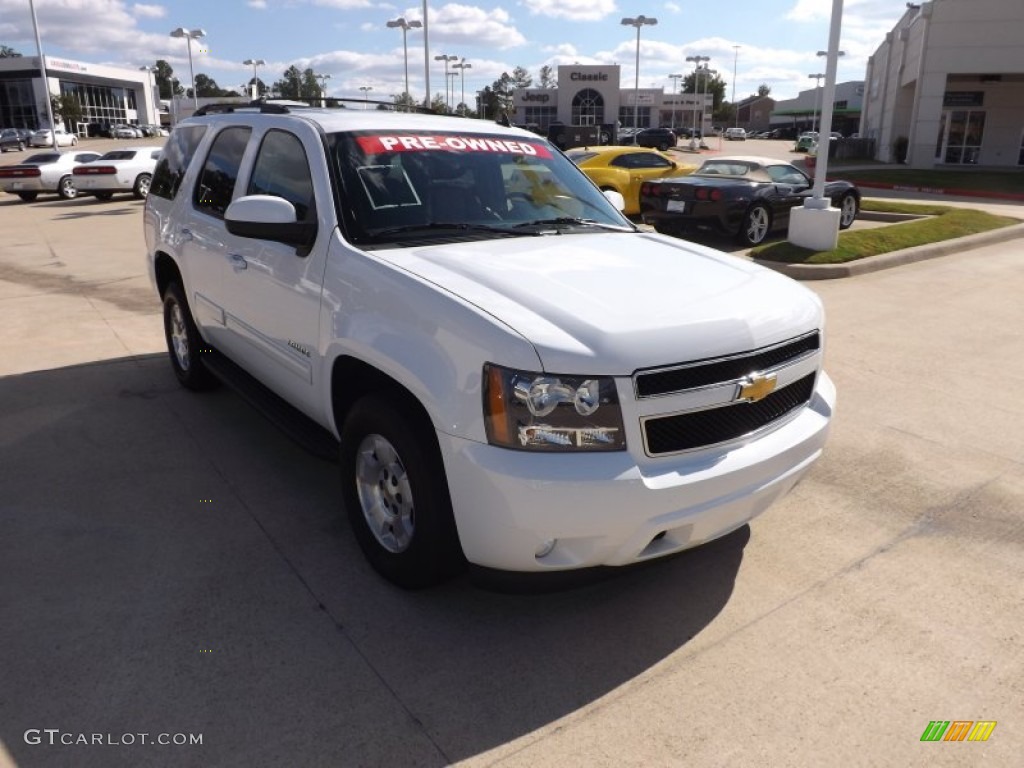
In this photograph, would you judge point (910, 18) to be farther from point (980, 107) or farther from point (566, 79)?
point (566, 79)

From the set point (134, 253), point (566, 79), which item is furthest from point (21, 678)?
point (566, 79)

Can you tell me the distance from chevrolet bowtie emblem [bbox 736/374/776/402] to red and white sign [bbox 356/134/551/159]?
79.8 inches

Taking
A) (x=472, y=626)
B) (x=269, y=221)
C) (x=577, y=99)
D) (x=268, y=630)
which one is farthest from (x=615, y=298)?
(x=577, y=99)

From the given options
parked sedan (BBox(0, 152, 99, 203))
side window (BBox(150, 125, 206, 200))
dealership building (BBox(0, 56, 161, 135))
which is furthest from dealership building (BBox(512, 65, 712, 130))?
side window (BBox(150, 125, 206, 200))

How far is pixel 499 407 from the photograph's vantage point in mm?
2631

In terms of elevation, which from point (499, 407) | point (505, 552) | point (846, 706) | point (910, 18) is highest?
point (910, 18)

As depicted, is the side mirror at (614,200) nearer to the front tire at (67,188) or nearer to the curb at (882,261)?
the curb at (882,261)

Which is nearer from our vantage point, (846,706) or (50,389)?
(846,706)

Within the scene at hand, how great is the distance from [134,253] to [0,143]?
54193 millimetres

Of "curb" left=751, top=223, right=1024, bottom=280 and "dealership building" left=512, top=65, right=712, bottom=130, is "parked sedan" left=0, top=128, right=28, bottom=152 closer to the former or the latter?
"dealership building" left=512, top=65, right=712, bottom=130

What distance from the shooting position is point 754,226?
12.6 metres

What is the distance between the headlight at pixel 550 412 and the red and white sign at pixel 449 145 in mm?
1716

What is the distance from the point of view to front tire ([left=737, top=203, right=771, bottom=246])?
1239 cm

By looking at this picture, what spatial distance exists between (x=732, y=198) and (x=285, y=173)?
31.3 feet
